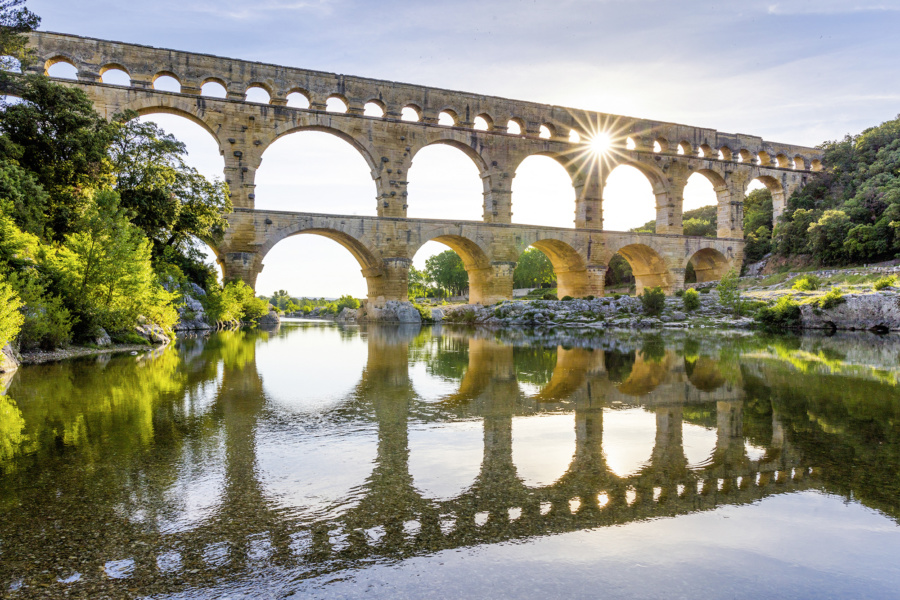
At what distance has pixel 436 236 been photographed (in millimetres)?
28172

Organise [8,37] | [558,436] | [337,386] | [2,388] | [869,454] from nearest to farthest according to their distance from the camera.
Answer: [869,454] → [558,436] → [2,388] → [337,386] → [8,37]

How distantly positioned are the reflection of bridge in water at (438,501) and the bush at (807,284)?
79.8ft

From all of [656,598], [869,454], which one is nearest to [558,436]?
[869,454]

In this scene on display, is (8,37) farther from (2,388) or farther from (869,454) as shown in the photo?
(869,454)

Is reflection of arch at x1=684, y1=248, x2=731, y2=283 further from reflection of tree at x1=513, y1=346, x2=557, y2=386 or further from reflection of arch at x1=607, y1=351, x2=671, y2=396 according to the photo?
reflection of arch at x1=607, y1=351, x2=671, y2=396

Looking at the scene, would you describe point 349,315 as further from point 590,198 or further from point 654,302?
point 654,302

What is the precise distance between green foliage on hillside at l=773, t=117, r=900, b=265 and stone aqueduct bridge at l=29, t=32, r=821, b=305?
9.07 ft

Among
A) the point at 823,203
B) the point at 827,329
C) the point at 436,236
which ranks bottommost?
the point at 827,329

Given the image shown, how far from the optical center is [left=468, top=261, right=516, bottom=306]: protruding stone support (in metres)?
29.0

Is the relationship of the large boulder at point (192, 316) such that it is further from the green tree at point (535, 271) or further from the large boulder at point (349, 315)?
the green tree at point (535, 271)

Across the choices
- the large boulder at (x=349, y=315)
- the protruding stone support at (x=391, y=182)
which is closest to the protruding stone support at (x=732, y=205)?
the protruding stone support at (x=391, y=182)

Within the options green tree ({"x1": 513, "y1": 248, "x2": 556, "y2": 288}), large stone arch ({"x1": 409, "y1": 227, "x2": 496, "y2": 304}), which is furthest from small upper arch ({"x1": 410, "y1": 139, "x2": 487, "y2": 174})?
green tree ({"x1": 513, "y1": 248, "x2": 556, "y2": 288})

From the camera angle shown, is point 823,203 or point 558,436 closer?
point 558,436

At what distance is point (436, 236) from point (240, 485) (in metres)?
25.0
